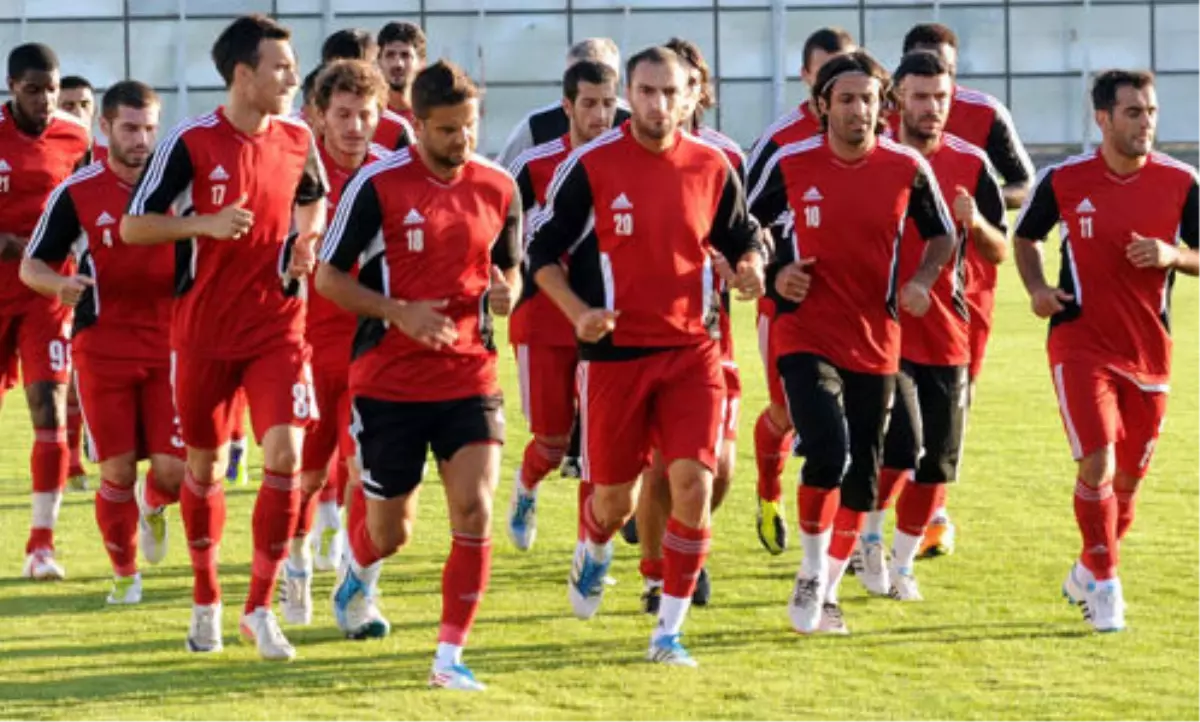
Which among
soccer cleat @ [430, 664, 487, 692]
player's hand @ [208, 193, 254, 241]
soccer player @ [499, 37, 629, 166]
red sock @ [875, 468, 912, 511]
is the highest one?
soccer player @ [499, 37, 629, 166]

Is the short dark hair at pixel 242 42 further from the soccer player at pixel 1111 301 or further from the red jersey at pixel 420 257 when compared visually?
the soccer player at pixel 1111 301

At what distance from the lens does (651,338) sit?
877 centimetres

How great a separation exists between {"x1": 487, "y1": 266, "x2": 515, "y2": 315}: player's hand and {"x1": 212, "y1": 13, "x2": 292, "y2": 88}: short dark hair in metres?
1.20

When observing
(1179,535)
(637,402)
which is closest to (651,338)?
(637,402)

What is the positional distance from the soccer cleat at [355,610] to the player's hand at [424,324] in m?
1.43

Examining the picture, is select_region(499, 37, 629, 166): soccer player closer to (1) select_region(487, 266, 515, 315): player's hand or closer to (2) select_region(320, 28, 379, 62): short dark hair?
(2) select_region(320, 28, 379, 62): short dark hair

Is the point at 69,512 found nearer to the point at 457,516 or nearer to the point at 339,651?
the point at 339,651

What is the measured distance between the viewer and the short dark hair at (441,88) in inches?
321

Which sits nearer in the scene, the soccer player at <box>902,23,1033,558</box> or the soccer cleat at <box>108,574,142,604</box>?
the soccer cleat at <box>108,574,142,604</box>

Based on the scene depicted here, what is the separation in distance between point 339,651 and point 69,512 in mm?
4527

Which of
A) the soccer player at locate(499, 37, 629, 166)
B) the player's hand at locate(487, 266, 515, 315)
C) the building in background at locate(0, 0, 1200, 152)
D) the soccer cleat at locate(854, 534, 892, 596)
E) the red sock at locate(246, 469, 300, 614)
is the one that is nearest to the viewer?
the player's hand at locate(487, 266, 515, 315)

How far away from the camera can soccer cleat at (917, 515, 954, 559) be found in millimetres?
11375

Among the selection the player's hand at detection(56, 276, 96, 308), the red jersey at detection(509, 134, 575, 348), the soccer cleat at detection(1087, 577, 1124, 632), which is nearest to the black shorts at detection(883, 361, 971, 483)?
the soccer cleat at detection(1087, 577, 1124, 632)

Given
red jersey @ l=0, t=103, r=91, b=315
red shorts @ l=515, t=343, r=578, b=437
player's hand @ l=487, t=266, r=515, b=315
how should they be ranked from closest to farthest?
1. player's hand @ l=487, t=266, r=515, b=315
2. red shorts @ l=515, t=343, r=578, b=437
3. red jersey @ l=0, t=103, r=91, b=315
